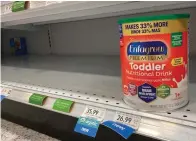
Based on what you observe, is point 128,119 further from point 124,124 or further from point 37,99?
point 37,99

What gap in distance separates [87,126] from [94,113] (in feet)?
0.12

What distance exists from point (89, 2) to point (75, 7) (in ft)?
0.26

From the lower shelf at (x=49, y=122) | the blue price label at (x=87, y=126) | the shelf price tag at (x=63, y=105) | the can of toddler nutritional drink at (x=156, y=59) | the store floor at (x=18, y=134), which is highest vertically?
the can of toddler nutritional drink at (x=156, y=59)

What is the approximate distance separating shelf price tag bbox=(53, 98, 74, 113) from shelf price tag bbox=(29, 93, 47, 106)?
0.06 meters

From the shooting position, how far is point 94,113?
520 mm

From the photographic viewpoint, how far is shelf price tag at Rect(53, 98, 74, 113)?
567 millimetres

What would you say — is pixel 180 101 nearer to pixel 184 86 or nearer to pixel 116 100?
pixel 184 86

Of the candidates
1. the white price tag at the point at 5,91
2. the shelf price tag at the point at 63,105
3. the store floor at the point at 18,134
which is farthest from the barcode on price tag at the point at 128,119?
the white price tag at the point at 5,91

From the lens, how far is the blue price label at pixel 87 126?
0.49m

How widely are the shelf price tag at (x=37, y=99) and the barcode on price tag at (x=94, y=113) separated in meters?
0.17

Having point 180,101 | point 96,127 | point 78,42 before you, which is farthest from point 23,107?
point 78,42

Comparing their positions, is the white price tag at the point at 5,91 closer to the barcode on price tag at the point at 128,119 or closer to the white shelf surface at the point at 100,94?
→ the white shelf surface at the point at 100,94

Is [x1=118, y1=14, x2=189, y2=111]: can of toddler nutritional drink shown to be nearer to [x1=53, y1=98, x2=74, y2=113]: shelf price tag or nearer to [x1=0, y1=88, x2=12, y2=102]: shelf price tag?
[x1=53, y1=98, x2=74, y2=113]: shelf price tag

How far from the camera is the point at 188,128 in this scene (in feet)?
1.28
